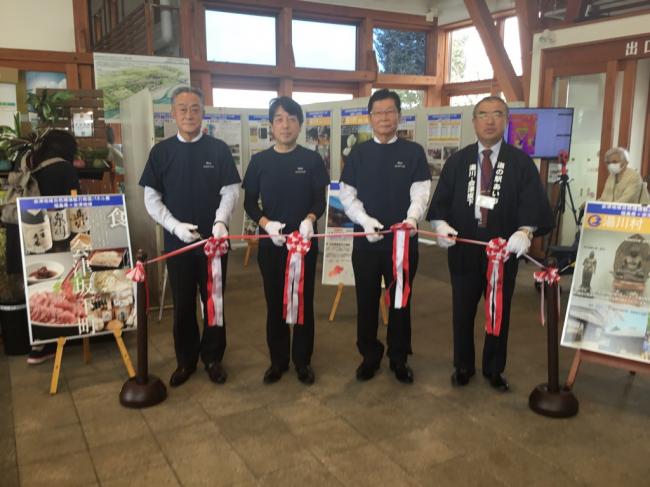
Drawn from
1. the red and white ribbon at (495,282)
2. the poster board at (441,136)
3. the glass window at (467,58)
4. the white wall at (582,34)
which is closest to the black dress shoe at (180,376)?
the red and white ribbon at (495,282)

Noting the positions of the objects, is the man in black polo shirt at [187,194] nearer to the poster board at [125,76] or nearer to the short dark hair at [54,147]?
the short dark hair at [54,147]

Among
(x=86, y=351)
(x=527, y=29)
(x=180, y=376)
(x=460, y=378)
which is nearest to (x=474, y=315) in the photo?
(x=460, y=378)

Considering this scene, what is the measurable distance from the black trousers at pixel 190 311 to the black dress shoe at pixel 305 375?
0.48 meters

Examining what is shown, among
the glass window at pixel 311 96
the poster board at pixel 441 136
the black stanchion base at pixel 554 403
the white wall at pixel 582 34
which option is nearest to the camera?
the black stanchion base at pixel 554 403

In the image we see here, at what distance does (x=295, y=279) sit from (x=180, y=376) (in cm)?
86

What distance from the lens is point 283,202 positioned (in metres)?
2.87

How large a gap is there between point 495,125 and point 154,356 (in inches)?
97.1

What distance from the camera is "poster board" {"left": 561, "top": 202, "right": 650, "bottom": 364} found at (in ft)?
8.86

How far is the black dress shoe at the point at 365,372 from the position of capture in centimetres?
308

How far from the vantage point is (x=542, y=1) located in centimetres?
645

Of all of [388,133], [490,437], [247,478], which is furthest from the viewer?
[388,133]

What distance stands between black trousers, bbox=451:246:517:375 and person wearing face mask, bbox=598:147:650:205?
258cm

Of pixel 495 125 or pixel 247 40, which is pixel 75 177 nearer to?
pixel 495 125

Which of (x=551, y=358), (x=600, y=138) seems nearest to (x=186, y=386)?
(x=551, y=358)
